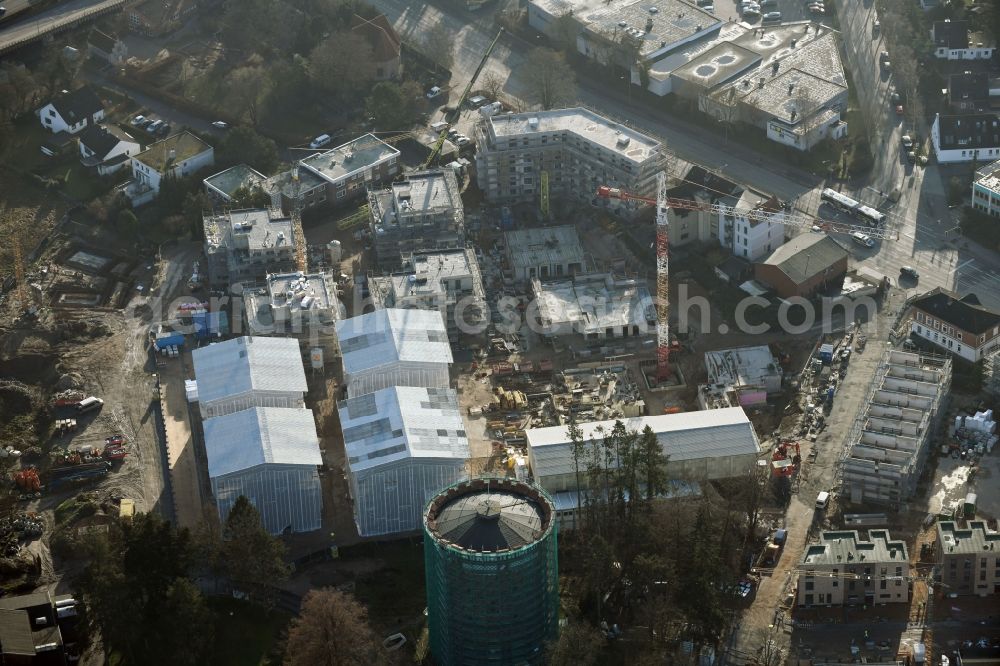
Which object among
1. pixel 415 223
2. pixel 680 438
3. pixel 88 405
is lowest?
pixel 680 438

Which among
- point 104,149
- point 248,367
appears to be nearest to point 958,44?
point 248,367

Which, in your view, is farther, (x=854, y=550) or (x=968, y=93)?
(x=968, y=93)

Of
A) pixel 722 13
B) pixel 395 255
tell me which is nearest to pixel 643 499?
pixel 395 255

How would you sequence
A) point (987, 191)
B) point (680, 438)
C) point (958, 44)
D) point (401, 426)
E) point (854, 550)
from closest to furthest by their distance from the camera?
1. point (854, 550)
2. point (401, 426)
3. point (680, 438)
4. point (987, 191)
5. point (958, 44)

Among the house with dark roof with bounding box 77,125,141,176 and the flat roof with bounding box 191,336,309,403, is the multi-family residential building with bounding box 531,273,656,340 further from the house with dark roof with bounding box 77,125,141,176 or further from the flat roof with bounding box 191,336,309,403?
the house with dark roof with bounding box 77,125,141,176

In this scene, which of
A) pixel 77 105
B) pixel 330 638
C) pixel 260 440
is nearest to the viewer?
pixel 330 638

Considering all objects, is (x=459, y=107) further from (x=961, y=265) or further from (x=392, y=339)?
(x=961, y=265)
